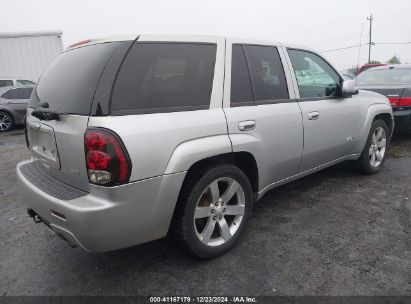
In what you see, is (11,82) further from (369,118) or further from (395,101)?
(395,101)

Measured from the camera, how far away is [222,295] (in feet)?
7.38

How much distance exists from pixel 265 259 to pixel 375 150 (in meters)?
2.85

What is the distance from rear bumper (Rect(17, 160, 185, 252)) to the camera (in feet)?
6.58

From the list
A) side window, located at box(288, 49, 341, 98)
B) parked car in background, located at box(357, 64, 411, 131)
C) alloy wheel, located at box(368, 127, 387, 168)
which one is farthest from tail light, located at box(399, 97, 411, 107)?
side window, located at box(288, 49, 341, 98)

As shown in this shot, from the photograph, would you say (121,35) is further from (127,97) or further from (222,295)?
(222,295)

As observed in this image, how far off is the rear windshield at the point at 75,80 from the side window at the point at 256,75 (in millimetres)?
1025

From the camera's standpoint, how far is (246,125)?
2.69m

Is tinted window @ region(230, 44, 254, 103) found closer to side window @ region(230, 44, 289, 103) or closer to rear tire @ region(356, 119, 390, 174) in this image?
side window @ region(230, 44, 289, 103)

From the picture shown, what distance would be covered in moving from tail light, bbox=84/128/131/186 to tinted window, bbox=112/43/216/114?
210 mm

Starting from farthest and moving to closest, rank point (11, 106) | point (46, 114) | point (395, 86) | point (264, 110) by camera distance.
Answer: point (11, 106)
point (395, 86)
point (264, 110)
point (46, 114)

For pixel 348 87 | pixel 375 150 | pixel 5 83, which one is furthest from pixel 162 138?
pixel 5 83

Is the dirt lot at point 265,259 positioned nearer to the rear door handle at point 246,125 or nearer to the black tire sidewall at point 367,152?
the black tire sidewall at point 367,152

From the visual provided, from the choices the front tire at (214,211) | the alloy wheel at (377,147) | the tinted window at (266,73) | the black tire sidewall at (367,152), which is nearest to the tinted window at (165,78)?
the tinted window at (266,73)

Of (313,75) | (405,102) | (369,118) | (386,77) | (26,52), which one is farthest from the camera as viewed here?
(26,52)
